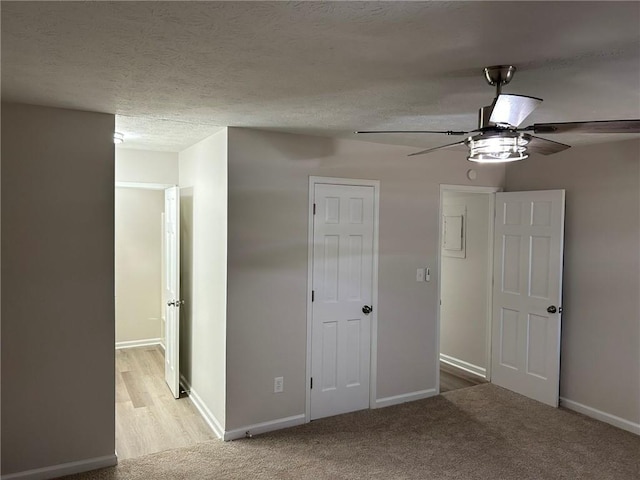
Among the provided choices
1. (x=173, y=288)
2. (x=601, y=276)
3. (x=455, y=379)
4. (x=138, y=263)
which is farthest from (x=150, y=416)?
(x=601, y=276)

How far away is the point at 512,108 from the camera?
1911mm

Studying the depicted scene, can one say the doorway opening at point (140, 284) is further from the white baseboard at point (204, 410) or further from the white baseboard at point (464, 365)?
the white baseboard at point (464, 365)

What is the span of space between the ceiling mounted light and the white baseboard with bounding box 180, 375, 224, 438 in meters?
2.82

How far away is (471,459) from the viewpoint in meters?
3.37

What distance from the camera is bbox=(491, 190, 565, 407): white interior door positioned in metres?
4.35

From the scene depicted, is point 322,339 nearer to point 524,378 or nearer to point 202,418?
point 202,418

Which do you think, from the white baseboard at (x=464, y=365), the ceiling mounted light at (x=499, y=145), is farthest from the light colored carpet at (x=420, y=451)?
the ceiling mounted light at (x=499, y=145)

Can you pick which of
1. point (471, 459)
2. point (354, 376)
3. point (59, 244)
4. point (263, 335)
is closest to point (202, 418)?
point (263, 335)

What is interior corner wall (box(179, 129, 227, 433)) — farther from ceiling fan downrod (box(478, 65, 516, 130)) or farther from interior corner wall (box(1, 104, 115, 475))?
ceiling fan downrod (box(478, 65, 516, 130))

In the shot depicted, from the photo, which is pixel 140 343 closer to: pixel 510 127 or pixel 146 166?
pixel 146 166

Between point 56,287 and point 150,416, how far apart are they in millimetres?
1641

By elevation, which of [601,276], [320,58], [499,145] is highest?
[320,58]

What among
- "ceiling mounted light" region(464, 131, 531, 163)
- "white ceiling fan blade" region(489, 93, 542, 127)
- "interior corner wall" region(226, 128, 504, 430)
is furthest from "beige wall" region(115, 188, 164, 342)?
"white ceiling fan blade" region(489, 93, 542, 127)

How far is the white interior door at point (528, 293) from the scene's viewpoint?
4.35 meters
